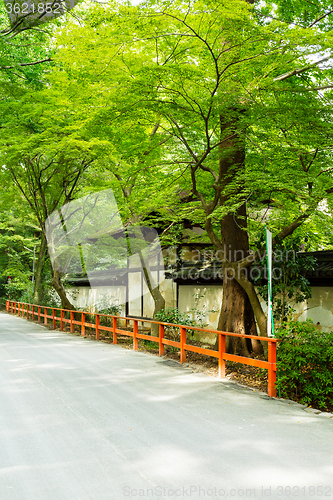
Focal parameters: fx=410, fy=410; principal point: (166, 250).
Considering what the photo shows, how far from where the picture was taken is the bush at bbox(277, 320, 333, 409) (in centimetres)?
647

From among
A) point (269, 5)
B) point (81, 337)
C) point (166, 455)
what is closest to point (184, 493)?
point (166, 455)

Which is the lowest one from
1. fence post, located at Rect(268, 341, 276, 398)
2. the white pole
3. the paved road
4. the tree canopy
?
the paved road

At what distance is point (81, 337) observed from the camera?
53.6 ft

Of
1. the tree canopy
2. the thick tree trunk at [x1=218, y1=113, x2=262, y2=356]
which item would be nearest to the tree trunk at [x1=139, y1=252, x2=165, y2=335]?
the tree canopy

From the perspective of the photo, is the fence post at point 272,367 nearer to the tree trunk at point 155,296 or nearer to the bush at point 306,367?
the bush at point 306,367

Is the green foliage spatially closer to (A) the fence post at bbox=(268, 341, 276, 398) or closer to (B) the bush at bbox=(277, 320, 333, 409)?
(B) the bush at bbox=(277, 320, 333, 409)

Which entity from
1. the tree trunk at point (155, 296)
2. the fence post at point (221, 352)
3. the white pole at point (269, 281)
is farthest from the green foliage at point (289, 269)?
the tree trunk at point (155, 296)

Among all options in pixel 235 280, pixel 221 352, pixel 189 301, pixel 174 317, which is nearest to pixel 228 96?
pixel 235 280

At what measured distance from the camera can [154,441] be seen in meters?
4.91

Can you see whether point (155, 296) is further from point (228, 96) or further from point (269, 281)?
→ point (269, 281)

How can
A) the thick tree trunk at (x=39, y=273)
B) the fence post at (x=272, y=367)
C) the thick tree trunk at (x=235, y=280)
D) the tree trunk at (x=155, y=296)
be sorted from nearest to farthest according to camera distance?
the fence post at (x=272, y=367), the thick tree trunk at (x=235, y=280), the tree trunk at (x=155, y=296), the thick tree trunk at (x=39, y=273)

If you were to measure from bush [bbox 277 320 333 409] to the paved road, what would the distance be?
1.17 feet

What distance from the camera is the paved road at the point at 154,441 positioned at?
3.82 meters

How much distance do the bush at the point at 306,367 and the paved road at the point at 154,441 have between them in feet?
1.17
